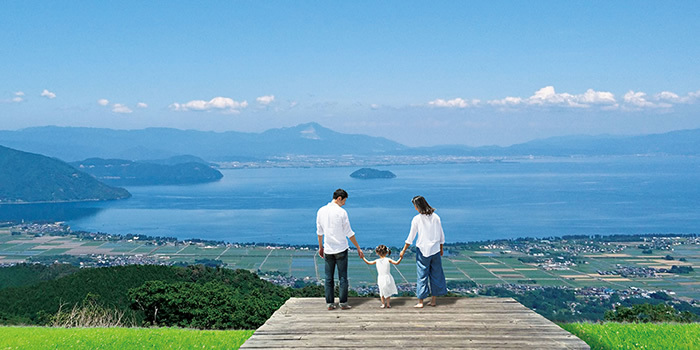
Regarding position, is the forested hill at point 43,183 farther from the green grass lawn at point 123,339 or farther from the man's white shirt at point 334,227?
→ the man's white shirt at point 334,227

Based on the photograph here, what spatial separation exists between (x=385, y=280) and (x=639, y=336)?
3958 millimetres

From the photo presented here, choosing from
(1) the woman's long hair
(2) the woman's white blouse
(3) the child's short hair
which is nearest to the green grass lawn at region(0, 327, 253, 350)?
(3) the child's short hair

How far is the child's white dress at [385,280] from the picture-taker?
8141mm

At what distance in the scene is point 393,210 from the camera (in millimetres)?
121938

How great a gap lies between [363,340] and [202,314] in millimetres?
9128

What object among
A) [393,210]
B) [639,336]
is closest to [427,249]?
[639,336]

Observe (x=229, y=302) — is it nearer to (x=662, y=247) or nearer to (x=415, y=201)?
(x=415, y=201)

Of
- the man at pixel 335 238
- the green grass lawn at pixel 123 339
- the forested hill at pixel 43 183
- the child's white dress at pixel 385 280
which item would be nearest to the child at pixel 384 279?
the child's white dress at pixel 385 280

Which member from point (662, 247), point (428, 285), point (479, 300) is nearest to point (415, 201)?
point (428, 285)

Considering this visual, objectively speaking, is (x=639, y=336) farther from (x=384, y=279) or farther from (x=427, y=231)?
(x=384, y=279)

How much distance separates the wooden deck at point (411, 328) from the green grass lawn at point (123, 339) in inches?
49.5

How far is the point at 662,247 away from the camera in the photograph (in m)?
78.8

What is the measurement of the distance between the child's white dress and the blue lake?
76742mm

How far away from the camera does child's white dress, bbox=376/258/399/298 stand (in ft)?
26.7
